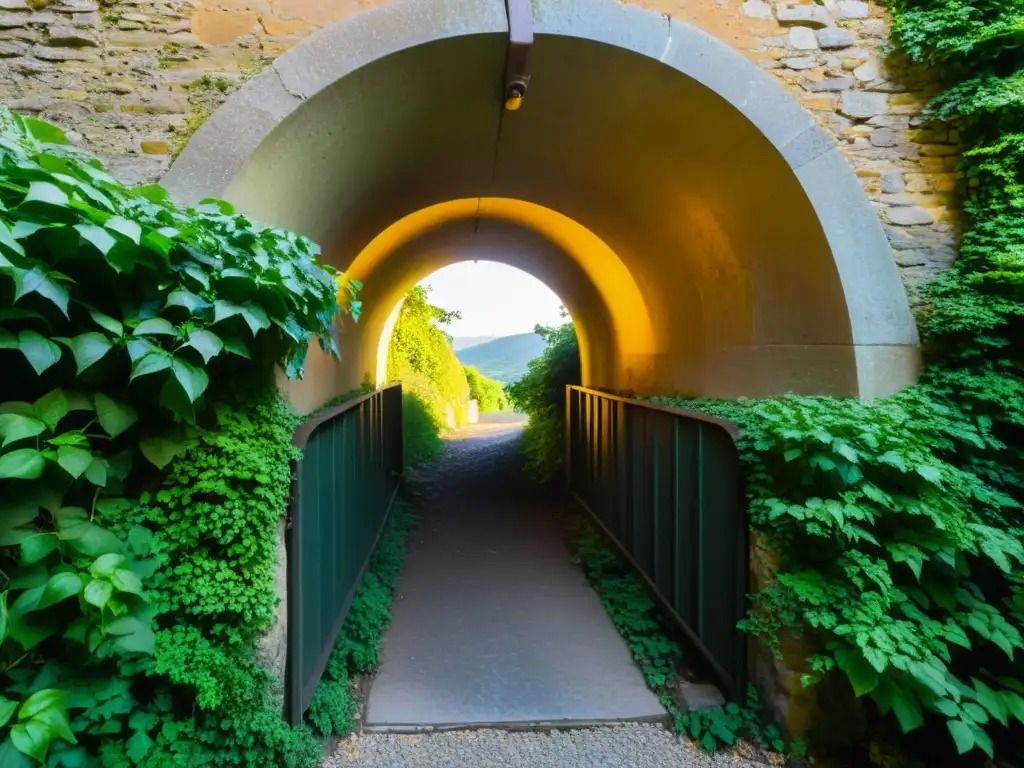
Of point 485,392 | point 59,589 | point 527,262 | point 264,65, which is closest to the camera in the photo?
point 59,589

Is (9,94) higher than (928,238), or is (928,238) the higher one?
(9,94)

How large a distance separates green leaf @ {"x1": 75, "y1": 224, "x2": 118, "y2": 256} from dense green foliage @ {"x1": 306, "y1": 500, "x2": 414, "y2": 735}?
2354 mm

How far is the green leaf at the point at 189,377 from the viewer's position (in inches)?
75.1

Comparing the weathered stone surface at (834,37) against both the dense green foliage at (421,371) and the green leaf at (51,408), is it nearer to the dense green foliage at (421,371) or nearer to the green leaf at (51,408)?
the green leaf at (51,408)

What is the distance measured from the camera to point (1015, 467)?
9.14 ft

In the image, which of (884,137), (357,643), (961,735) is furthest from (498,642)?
(884,137)

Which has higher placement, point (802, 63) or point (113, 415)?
point (802, 63)

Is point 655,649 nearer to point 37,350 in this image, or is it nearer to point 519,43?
point 37,350

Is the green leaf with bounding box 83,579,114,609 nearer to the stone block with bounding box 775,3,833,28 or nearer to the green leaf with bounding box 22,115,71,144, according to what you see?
the green leaf with bounding box 22,115,71,144

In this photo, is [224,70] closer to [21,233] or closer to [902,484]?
[21,233]

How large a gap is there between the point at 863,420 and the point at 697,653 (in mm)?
1843

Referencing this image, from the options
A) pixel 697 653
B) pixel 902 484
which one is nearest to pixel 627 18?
pixel 902 484

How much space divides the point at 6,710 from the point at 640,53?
3.80 meters

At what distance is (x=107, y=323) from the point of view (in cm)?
191
